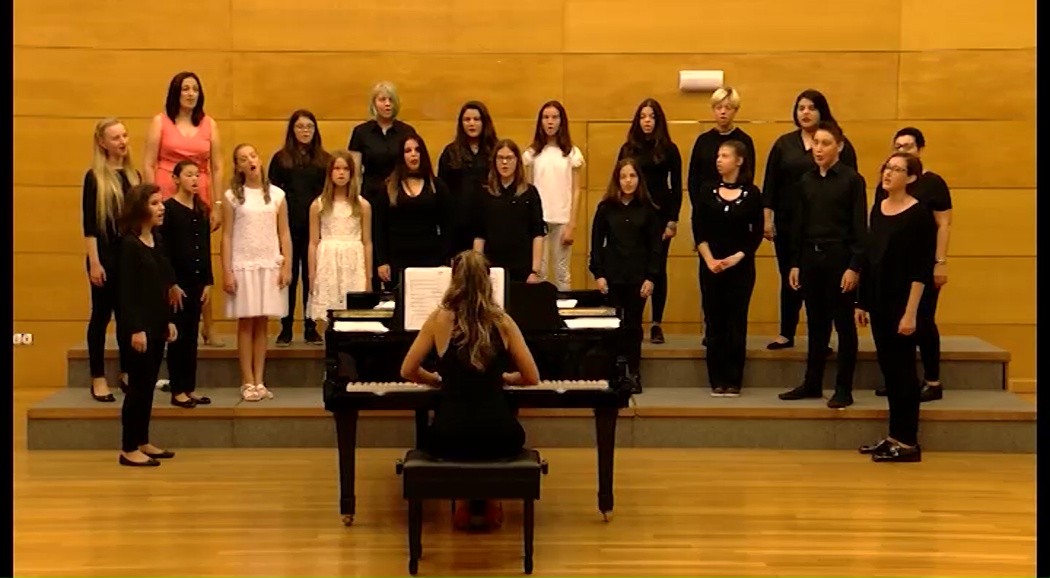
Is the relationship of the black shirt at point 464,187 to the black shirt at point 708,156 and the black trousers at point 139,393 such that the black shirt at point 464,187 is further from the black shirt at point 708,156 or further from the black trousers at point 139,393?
the black trousers at point 139,393

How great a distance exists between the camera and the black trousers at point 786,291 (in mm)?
7312

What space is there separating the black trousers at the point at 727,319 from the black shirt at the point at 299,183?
6.60ft

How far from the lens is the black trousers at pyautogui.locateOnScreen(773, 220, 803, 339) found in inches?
288

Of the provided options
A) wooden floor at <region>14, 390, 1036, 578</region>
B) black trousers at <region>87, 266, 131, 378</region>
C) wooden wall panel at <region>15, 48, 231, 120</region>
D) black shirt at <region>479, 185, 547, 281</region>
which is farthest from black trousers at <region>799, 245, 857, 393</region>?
wooden wall panel at <region>15, 48, 231, 120</region>

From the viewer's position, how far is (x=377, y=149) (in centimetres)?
731

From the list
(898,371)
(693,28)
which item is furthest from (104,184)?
(693,28)

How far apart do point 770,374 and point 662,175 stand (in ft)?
3.90

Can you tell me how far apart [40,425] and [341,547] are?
2320 mm

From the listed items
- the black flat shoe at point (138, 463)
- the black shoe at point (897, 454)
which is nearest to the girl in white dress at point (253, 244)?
the black flat shoe at point (138, 463)

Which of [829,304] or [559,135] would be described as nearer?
[829,304]

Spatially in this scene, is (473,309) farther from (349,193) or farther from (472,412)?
(349,193)

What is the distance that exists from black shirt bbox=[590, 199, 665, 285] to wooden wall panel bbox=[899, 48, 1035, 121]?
2359mm

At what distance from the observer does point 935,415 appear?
6.72 metres
